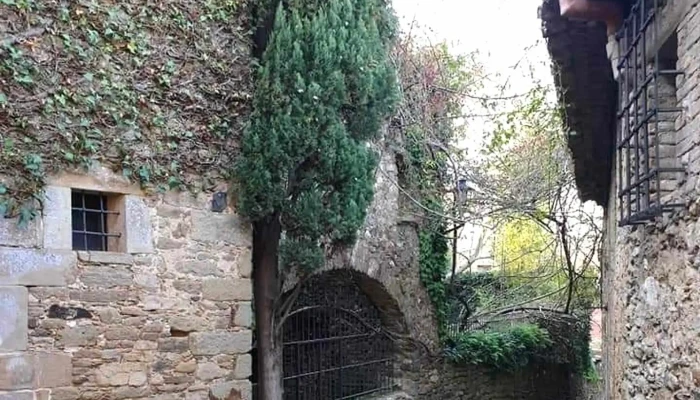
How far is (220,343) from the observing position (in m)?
4.70

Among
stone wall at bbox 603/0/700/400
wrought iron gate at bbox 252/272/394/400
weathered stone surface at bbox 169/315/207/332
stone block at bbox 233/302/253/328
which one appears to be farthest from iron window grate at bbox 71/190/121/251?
stone wall at bbox 603/0/700/400

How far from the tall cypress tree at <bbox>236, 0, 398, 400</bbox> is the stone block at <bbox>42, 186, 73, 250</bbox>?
1.23 metres

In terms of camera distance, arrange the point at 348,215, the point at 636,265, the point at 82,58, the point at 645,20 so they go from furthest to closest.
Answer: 1. the point at 348,215
2. the point at 82,58
3. the point at 636,265
4. the point at 645,20

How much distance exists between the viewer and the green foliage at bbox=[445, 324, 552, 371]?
9.23 meters

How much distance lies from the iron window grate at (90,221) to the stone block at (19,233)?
282 mm

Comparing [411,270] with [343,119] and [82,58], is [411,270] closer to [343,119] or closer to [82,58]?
[343,119]

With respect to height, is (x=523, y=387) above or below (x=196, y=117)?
below

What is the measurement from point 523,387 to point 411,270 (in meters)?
3.15

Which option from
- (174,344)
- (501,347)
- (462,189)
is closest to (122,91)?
(174,344)

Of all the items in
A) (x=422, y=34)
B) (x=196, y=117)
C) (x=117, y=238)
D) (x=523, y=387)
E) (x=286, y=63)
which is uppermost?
(x=422, y=34)

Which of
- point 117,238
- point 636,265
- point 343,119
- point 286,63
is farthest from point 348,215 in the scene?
point 636,265

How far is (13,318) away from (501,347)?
718cm

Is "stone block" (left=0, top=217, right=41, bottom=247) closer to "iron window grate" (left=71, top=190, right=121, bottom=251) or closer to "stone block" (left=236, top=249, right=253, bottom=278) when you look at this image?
"iron window grate" (left=71, top=190, right=121, bottom=251)

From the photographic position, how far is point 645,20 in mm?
3332
